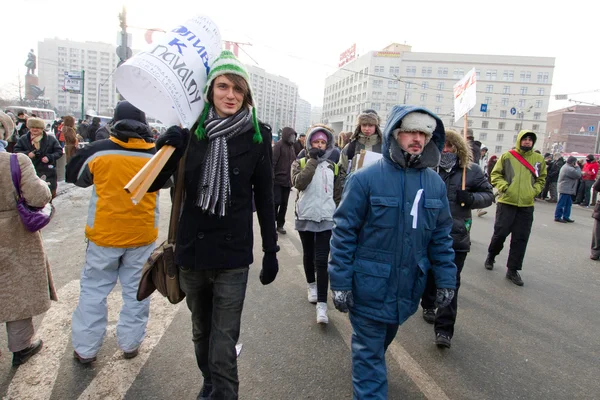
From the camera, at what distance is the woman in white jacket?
3.79 m

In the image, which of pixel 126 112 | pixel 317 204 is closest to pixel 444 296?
pixel 317 204

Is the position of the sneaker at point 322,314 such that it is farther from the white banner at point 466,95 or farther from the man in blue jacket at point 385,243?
the white banner at point 466,95

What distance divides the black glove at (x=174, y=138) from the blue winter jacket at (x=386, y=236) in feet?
3.29

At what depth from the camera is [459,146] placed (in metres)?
3.49

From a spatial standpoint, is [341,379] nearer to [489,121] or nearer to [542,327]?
[542,327]

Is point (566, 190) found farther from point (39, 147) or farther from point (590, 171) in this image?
point (39, 147)

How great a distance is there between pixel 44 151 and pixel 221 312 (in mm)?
7360

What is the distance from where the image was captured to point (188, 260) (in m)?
2.07

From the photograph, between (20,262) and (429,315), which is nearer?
(20,262)

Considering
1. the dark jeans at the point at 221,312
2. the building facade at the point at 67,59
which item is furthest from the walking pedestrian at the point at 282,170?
the building facade at the point at 67,59

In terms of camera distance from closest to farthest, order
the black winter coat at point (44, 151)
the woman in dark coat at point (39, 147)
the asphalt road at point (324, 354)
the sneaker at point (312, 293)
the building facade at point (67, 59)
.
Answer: the asphalt road at point (324, 354), the sneaker at point (312, 293), the woman in dark coat at point (39, 147), the black winter coat at point (44, 151), the building facade at point (67, 59)

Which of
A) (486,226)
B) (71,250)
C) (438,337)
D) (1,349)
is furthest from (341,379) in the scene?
(486,226)

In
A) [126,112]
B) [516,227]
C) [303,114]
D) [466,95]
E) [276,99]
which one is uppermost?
[303,114]

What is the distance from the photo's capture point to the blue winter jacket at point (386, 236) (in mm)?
2207
